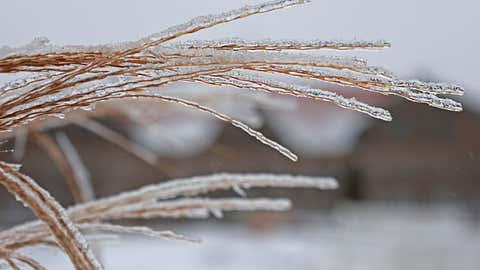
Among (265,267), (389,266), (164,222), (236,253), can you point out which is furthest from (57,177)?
(389,266)

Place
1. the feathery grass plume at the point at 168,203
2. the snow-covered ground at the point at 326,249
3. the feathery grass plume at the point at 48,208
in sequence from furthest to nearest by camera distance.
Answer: the snow-covered ground at the point at 326,249, the feathery grass plume at the point at 168,203, the feathery grass plume at the point at 48,208

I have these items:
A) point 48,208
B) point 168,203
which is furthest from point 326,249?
point 48,208

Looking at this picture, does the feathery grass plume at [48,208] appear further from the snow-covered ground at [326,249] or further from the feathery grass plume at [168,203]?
the snow-covered ground at [326,249]

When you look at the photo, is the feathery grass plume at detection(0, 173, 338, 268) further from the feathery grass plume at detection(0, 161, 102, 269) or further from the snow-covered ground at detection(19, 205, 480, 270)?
the snow-covered ground at detection(19, 205, 480, 270)

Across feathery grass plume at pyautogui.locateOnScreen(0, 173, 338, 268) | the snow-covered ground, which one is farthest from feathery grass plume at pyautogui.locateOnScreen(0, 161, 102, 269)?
the snow-covered ground

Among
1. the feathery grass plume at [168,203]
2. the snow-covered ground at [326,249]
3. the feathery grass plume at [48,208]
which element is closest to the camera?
the feathery grass plume at [48,208]

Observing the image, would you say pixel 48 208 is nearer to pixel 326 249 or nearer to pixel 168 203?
pixel 168 203

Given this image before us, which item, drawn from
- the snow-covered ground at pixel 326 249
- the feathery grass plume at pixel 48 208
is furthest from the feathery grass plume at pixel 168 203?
the snow-covered ground at pixel 326 249

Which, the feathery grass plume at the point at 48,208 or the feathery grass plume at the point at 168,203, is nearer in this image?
the feathery grass plume at the point at 48,208
